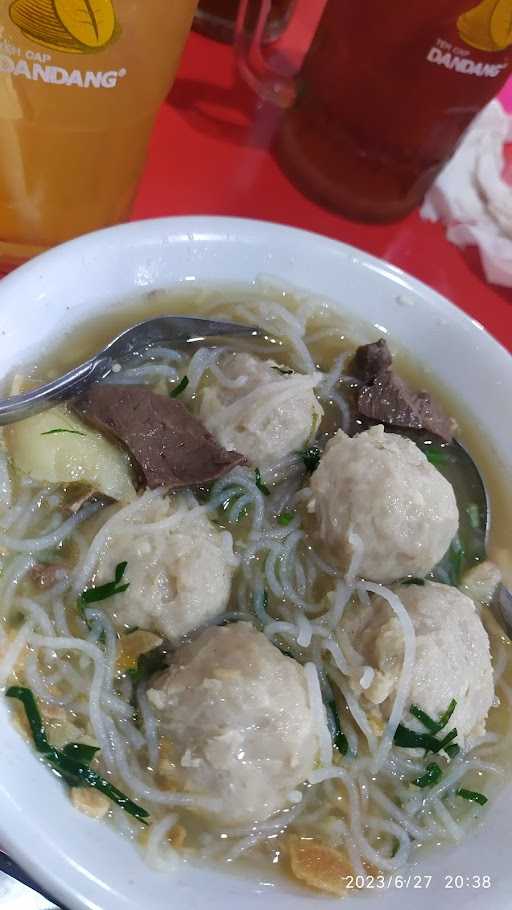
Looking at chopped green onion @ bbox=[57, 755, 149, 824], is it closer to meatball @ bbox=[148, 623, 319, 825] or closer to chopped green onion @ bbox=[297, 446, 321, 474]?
meatball @ bbox=[148, 623, 319, 825]

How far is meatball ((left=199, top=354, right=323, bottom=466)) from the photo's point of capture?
127cm

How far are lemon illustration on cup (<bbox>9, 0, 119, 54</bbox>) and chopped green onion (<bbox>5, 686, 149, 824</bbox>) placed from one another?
0.92 m

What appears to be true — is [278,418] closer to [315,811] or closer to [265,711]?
[265,711]

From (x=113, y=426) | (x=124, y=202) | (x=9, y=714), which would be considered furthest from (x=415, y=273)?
(x=9, y=714)

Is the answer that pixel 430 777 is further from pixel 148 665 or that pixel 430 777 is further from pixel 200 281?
pixel 200 281

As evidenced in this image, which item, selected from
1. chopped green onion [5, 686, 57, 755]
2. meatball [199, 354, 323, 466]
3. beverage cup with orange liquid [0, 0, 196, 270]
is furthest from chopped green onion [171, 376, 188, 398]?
chopped green onion [5, 686, 57, 755]

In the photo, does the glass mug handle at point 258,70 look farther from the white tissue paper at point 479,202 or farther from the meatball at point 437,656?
the meatball at point 437,656

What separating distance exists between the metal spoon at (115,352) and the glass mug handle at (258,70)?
33.7 inches

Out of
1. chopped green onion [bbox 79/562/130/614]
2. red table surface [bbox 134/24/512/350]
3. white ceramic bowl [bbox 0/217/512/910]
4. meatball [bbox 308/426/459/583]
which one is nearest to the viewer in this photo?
white ceramic bowl [bbox 0/217/512/910]

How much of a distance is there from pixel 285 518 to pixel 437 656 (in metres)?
0.35

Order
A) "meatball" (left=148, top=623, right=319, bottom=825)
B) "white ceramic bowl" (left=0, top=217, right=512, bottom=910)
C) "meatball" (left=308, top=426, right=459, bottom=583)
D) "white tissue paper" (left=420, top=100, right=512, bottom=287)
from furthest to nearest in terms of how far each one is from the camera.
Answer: "white tissue paper" (left=420, top=100, right=512, bottom=287)
"meatball" (left=308, top=426, right=459, bottom=583)
"meatball" (left=148, top=623, right=319, bottom=825)
"white ceramic bowl" (left=0, top=217, right=512, bottom=910)

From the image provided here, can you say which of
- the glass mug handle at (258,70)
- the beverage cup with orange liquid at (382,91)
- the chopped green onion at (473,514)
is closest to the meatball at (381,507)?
the chopped green onion at (473,514)

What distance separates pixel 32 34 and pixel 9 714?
3.11 feet

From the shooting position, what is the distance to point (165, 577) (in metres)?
1.11
